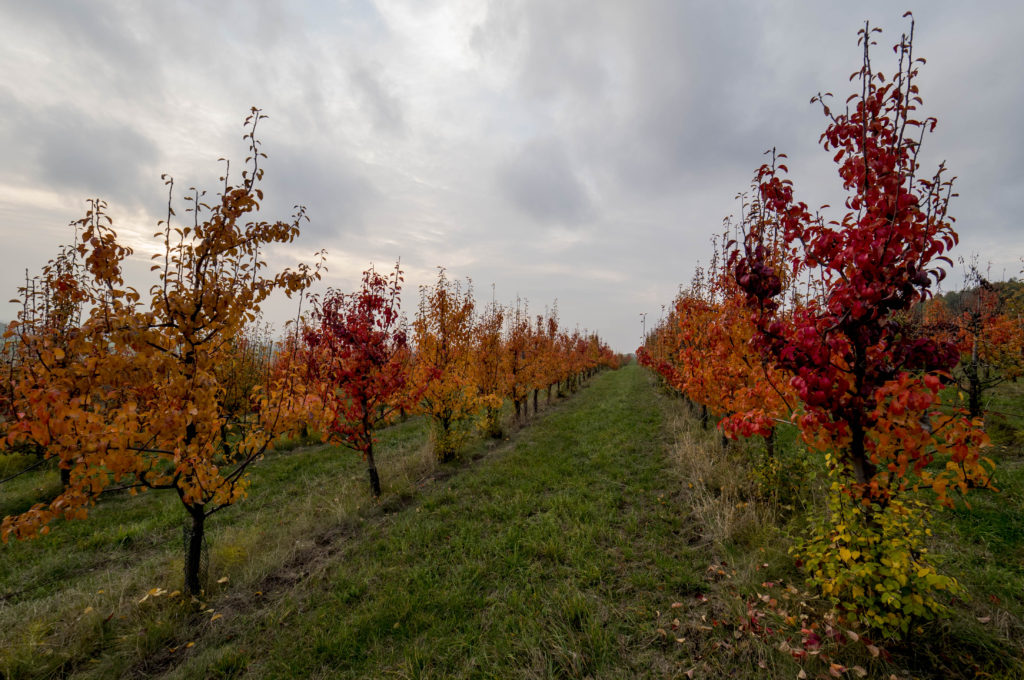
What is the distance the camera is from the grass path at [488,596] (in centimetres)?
356

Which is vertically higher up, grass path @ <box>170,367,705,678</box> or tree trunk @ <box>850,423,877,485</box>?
tree trunk @ <box>850,423,877,485</box>

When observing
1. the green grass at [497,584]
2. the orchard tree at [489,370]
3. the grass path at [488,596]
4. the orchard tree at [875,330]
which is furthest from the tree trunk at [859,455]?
the orchard tree at [489,370]

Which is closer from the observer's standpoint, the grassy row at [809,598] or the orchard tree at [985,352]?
the grassy row at [809,598]

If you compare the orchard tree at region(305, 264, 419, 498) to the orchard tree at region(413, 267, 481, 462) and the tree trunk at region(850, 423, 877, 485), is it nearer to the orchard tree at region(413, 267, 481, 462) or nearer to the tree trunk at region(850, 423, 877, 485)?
the orchard tree at region(413, 267, 481, 462)

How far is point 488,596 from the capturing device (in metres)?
4.46

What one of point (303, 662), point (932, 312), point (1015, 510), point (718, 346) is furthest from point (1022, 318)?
point (303, 662)

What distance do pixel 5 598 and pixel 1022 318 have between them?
84.6ft

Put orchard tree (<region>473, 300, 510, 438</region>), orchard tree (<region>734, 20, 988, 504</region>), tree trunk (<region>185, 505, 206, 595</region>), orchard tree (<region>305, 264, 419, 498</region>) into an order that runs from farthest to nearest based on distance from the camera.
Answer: orchard tree (<region>473, 300, 510, 438</region>), orchard tree (<region>305, 264, 419, 498</region>), tree trunk (<region>185, 505, 206, 595</region>), orchard tree (<region>734, 20, 988, 504</region>)

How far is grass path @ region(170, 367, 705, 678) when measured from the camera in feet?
11.7

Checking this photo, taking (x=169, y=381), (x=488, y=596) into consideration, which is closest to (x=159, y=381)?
(x=169, y=381)

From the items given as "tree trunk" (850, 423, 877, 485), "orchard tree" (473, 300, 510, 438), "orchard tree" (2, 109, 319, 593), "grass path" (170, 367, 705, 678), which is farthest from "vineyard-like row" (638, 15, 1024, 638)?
"orchard tree" (473, 300, 510, 438)

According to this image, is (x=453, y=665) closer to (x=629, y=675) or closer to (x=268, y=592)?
(x=629, y=675)

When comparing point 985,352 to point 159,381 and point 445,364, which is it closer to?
point 445,364

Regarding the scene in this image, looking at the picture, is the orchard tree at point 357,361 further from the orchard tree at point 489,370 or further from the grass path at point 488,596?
the orchard tree at point 489,370
